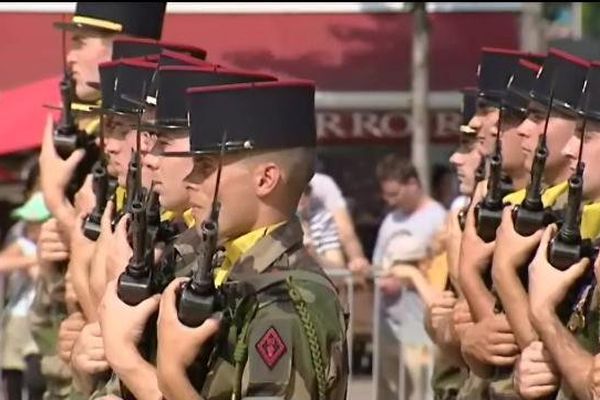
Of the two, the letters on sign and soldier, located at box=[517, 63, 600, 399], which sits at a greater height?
soldier, located at box=[517, 63, 600, 399]

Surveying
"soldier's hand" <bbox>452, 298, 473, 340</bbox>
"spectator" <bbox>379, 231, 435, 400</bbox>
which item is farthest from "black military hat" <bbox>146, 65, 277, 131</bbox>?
"spectator" <bbox>379, 231, 435, 400</bbox>

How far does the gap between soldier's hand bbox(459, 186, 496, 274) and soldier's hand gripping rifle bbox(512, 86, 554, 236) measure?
0.39 m

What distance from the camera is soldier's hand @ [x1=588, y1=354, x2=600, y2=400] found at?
5.90 meters

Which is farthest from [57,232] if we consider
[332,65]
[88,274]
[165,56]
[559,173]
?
[332,65]

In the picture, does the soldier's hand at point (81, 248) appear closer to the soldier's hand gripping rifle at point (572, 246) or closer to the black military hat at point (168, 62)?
the black military hat at point (168, 62)

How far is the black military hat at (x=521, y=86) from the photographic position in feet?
22.9

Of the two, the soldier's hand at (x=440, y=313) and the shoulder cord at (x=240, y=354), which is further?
the soldier's hand at (x=440, y=313)

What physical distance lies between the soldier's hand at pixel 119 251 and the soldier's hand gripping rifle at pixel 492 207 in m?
1.11

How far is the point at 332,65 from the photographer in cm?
1895

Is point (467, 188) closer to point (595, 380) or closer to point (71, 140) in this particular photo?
point (71, 140)

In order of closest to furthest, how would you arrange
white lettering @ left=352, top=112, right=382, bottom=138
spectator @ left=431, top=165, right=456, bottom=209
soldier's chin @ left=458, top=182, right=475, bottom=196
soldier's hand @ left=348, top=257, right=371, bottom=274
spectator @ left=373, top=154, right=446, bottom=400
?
soldier's chin @ left=458, top=182, right=475, bottom=196 < spectator @ left=373, top=154, right=446, bottom=400 < soldier's hand @ left=348, top=257, right=371, bottom=274 < spectator @ left=431, top=165, right=456, bottom=209 < white lettering @ left=352, top=112, right=382, bottom=138

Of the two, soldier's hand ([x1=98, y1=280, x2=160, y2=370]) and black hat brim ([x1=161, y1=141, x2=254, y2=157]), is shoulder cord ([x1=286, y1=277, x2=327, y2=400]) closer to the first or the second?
black hat brim ([x1=161, y1=141, x2=254, y2=157])

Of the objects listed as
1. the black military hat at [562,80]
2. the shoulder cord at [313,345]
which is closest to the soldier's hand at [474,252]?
the black military hat at [562,80]

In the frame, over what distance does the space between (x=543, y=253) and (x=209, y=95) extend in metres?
1.09
